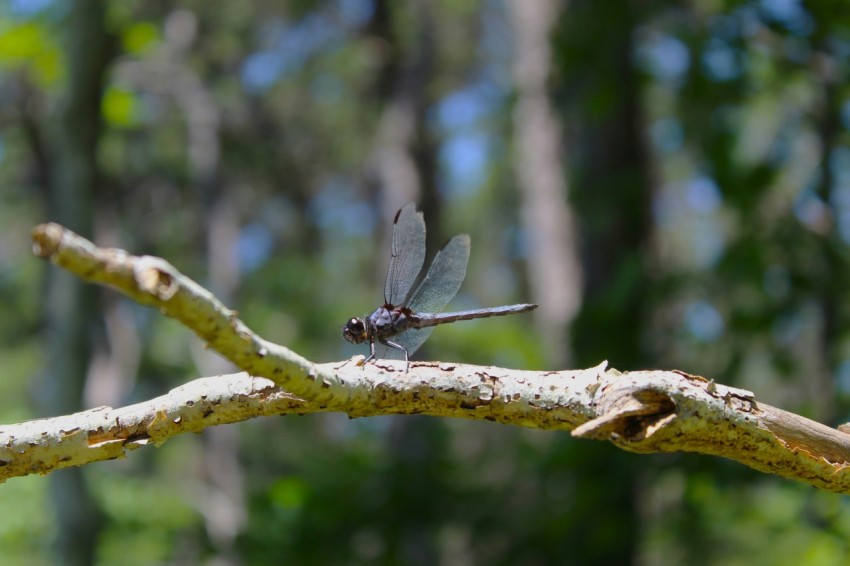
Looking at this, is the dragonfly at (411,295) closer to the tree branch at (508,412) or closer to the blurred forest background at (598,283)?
the blurred forest background at (598,283)

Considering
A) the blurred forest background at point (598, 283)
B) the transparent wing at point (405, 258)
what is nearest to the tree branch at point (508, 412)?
the transparent wing at point (405, 258)

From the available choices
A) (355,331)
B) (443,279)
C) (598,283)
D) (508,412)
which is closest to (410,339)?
(355,331)

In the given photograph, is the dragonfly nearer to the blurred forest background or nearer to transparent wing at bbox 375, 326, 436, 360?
transparent wing at bbox 375, 326, 436, 360

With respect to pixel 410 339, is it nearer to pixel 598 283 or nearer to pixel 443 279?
pixel 443 279

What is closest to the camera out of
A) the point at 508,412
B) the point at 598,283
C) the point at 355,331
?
the point at 508,412

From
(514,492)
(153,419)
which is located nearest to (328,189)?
(514,492)

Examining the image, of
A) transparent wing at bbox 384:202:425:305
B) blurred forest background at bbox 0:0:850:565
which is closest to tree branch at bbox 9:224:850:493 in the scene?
transparent wing at bbox 384:202:425:305

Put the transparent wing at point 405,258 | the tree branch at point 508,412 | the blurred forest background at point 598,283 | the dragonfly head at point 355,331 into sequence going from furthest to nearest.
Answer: the blurred forest background at point 598,283 → the transparent wing at point 405,258 → the dragonfly head at point 355,331 → the tree branch at point 508,412
